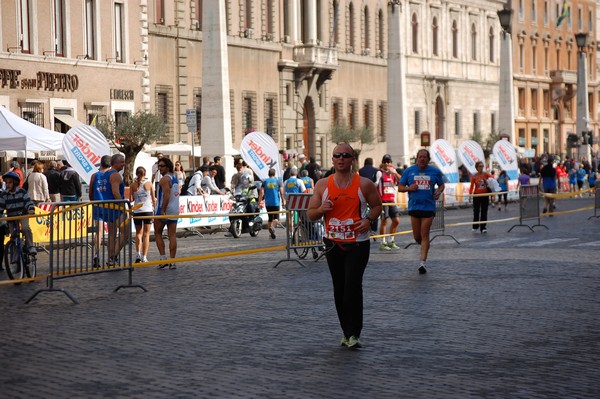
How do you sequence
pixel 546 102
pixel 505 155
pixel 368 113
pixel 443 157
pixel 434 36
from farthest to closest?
pixel 546 102, pixel 434 36, pixel 368 113, pixel 505 155, pixel 443 157

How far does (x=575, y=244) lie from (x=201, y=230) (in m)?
10.2

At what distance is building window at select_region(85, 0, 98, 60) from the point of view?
4503 cm

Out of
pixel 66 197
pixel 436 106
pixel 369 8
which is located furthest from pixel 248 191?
pixel 436 106

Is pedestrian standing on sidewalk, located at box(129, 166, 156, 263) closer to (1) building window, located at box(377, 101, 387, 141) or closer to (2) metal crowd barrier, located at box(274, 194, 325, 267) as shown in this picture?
(2) metal crowd barrier, located at box(274, 194, 325, 267)

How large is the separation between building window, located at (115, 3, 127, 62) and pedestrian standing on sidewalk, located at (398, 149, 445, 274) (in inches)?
1085

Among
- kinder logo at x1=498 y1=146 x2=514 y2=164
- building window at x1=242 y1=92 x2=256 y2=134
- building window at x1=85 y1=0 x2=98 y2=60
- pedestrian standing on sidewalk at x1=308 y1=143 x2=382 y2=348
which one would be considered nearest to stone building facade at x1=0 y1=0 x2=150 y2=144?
building window at x1=85 y1=0 x2=98 y2=60

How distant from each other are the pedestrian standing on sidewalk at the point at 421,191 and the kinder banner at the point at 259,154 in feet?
41.0

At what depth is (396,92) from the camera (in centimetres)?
5319

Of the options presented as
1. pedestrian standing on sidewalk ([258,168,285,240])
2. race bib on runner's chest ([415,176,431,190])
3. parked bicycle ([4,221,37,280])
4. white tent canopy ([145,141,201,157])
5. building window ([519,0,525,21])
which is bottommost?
parked bicycle ([4,221,37,280])

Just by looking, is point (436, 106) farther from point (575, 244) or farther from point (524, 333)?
point (524, 333)

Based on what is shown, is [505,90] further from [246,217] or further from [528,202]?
[246,217]

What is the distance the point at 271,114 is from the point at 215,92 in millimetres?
20540

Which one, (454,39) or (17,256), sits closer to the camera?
(17,256)

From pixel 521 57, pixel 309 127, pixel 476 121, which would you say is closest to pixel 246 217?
pixel 309 127
